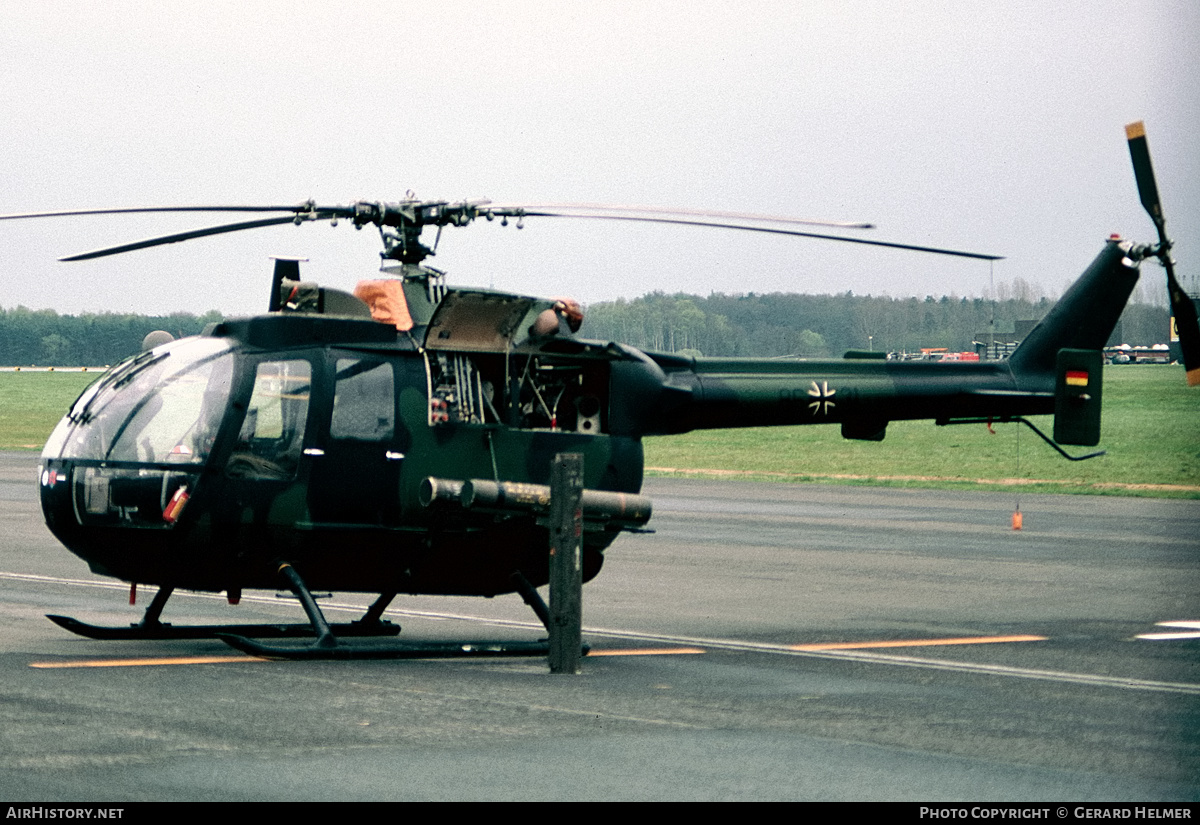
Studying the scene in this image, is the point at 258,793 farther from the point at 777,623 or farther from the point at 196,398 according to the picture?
the point at 777,623

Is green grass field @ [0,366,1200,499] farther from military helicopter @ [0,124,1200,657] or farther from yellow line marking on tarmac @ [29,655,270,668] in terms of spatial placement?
yellow line marking on tarmac @ [29,655,270,668]

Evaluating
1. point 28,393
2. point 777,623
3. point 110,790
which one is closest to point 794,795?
point 110,790

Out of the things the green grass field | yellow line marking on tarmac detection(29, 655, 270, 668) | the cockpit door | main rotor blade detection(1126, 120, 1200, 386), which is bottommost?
the green grass field

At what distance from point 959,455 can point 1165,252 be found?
119ft

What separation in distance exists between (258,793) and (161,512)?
4.55 m

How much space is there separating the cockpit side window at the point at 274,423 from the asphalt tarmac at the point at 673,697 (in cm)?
144

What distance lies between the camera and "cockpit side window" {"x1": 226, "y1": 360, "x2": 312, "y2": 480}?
461 inches

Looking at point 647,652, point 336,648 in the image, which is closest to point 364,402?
point 336,648

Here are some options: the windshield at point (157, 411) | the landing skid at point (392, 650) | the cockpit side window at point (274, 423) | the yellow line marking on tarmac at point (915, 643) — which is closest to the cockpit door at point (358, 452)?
the cockpit side window at point (274, 423)

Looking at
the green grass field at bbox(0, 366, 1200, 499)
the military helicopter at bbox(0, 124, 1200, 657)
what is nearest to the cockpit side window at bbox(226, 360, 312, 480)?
the military helicopter at bbox(0, 124, 1200, 657)

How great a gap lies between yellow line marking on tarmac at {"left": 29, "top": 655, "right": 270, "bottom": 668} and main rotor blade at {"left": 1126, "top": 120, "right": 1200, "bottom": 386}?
8.64m

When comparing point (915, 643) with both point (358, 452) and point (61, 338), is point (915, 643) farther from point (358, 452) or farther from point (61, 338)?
point (61, 338)

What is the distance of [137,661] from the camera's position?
11.5 meters

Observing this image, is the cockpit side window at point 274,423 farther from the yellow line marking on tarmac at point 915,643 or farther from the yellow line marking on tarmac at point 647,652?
Result: the yellow line marking on tarmac at point 915,643
